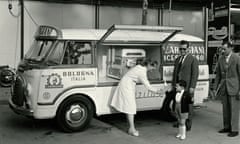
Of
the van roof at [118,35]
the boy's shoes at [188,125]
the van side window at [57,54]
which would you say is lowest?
the boy's shoes at [188,125]

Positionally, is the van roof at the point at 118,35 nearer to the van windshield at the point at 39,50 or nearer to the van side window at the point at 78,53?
the van side window at the point at 78,53

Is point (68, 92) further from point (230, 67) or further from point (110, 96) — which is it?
point (230, 67)

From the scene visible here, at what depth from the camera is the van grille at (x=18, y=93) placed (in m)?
7.39

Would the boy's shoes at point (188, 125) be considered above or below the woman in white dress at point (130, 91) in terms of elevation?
below

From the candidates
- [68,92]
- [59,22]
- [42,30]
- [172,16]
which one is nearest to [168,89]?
[68,92]

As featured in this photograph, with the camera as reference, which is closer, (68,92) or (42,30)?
(68,92)

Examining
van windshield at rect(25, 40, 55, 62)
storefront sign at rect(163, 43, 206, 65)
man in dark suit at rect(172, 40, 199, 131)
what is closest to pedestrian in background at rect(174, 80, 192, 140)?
man in dark suit at rect(172, 40, 199, 131)

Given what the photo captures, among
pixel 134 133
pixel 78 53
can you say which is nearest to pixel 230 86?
pixel 134 133

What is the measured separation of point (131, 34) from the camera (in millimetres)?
8367

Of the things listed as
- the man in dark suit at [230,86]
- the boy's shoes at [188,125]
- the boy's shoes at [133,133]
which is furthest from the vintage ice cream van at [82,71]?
the man in dark suit at [230,86]

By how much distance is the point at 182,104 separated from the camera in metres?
7.07

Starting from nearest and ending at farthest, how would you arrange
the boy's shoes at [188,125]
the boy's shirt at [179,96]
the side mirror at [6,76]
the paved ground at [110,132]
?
the paved ground at [110,132] < the boy's shirt at [179,96] < the boy's shoes at [188,125] < the side mirror at [6,76]

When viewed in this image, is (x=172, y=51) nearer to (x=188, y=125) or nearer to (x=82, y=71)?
(x=188, y=125)

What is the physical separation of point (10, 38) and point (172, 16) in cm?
661
